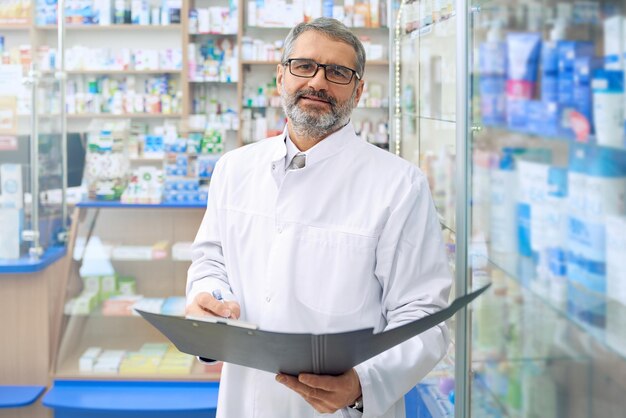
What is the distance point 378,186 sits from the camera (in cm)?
179

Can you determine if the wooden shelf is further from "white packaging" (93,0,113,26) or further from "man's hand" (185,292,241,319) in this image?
"man's hand" (185,292,241,319)

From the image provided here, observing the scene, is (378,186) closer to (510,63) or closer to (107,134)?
(510,63)

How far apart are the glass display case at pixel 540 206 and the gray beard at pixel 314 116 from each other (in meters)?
0.38

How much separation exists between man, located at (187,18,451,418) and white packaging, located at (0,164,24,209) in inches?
88.5

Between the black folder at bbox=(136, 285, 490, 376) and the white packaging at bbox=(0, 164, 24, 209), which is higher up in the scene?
the white packaging at bbox=(0, 164, 24, 209)

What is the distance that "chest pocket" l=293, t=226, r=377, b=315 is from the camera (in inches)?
68.7

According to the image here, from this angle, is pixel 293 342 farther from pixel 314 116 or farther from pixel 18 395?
pixel 18 395

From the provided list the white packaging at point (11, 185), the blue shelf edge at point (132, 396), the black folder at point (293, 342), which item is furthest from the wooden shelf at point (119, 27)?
the black folder at point (293, 342)

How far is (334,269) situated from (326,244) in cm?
6

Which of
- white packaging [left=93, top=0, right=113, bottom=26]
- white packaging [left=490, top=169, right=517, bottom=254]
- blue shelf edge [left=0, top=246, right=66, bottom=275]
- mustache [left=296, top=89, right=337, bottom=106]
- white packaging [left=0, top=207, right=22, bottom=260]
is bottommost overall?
blue shelf edge [left=0, top=246, right=66, bottom=275]

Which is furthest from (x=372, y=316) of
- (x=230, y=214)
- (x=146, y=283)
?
(x=146, y=283)

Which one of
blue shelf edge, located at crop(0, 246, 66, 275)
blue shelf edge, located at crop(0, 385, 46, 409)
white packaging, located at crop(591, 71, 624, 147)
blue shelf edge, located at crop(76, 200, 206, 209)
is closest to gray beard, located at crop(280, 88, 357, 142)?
white packaging, located at crop(591, 71, 624, 147)

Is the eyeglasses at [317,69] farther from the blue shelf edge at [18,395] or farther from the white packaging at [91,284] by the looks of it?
the blue shelf edge at [18,395]

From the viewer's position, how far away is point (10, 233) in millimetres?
3826
